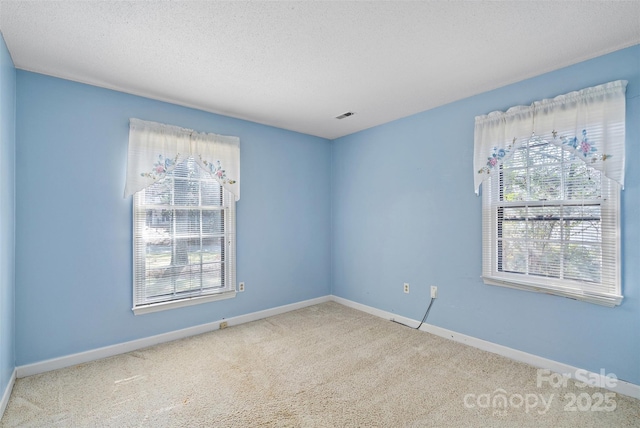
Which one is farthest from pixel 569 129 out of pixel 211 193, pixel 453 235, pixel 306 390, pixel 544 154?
pixel 211 193

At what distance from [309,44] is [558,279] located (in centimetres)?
263

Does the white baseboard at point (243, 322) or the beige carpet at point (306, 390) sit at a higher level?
the white baseboard at point (243, 322)

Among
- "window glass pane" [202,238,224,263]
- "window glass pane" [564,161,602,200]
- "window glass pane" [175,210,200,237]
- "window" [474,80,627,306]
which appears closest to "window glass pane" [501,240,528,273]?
"window" [474,80,627,306]

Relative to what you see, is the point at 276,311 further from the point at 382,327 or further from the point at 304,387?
the point at 304,387

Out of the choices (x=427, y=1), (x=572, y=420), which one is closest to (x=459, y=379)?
(x=572, y=420)

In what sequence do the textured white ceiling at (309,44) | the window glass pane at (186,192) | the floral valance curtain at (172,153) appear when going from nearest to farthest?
the textured white ceiling at (309,44)
the floral valance curtain at (172,153)
the window glass pane at (186,192)

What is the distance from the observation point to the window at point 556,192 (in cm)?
210

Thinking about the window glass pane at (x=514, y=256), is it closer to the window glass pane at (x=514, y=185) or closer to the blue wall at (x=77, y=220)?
the window glass pane at (x=514, y=185)

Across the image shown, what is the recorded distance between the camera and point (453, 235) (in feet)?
9.93

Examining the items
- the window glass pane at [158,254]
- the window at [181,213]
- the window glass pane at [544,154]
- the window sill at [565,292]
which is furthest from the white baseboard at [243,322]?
the window glass pane at [544,154]

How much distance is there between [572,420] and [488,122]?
231 cm

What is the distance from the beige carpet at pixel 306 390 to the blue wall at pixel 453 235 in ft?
0.97

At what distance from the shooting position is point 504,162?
2.66 meters

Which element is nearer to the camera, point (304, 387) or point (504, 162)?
point (304, 387)
